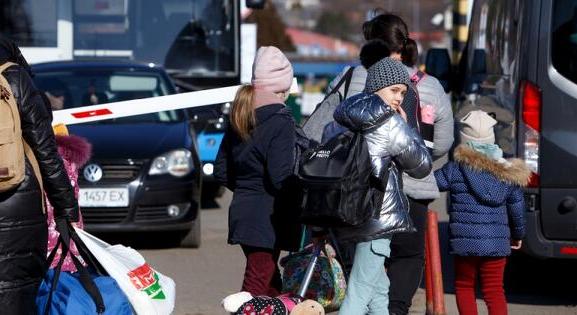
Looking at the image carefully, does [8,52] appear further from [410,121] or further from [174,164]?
[174,164]

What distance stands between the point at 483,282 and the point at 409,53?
1336 millimetres

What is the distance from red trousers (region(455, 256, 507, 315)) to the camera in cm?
677

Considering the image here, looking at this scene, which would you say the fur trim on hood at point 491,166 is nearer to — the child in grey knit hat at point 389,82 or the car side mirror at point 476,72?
the child in grey knit hat at point 389,82

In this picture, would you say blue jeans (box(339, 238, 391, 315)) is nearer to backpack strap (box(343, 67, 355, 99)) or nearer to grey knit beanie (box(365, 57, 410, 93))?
grey knit beanie (box(365, 57, 410, 93))

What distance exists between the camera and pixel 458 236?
22.1 feet

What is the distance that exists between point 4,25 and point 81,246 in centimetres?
857

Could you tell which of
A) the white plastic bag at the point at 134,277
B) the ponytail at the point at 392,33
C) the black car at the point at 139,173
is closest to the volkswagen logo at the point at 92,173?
the black car at the point at 139,173

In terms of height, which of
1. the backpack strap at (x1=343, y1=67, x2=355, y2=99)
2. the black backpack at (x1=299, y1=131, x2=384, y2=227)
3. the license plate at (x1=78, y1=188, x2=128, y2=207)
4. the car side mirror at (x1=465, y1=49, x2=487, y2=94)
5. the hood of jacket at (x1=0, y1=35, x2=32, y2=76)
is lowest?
the license plate at (x1=78, y1=188, x2=128, y2=207)

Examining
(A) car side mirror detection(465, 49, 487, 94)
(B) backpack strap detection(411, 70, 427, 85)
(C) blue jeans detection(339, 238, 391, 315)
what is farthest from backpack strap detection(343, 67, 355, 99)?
(A) car side mirror detection(465, 49, 487, 94)

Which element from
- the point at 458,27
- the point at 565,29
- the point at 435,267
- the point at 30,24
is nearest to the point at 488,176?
the point at 435,267

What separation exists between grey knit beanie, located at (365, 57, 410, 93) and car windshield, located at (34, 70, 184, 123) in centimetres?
487

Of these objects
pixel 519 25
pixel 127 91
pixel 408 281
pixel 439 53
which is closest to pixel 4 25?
pixel 127 91

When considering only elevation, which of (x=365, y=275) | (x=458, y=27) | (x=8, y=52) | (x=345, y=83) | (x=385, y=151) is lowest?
(x=458, y=27)

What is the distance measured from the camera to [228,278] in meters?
9.20
